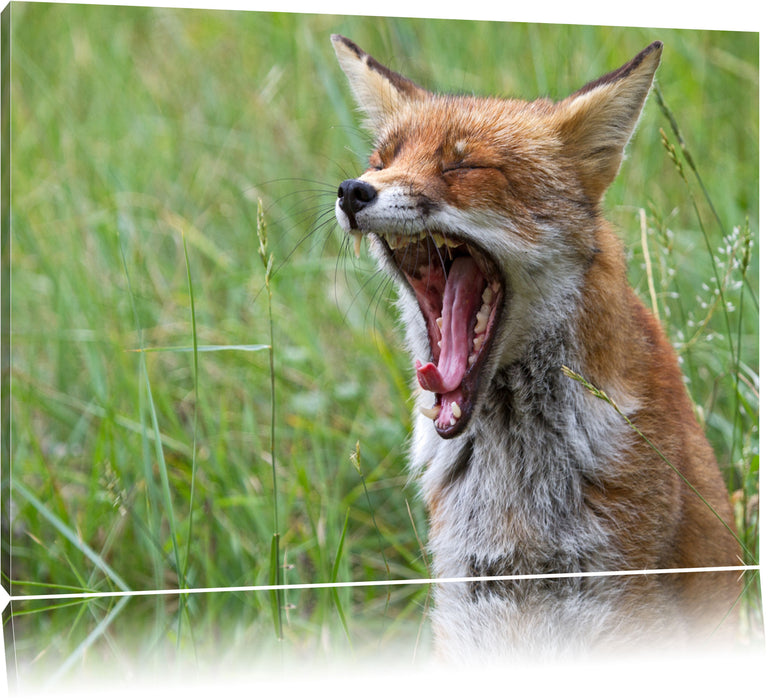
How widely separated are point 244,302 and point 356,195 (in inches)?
73.0

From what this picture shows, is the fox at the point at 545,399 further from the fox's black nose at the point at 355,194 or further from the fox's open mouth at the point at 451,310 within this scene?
the fox's black nose at the point at 355,194

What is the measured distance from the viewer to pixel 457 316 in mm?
2945

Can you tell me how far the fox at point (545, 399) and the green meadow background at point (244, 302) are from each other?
0.90ft

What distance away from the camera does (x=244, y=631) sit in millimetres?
2840

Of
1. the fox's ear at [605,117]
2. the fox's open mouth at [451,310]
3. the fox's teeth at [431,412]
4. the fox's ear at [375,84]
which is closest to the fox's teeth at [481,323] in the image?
the fox's open mouth at [451,310]

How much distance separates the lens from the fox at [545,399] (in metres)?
2.81

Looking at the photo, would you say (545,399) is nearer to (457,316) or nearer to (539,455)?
(539,455)

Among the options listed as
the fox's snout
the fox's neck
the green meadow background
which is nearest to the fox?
the fox's neck

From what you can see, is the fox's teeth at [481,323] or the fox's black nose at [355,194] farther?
the fox's teeth at [481,323]

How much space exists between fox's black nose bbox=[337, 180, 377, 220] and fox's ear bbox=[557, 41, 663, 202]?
0.66m

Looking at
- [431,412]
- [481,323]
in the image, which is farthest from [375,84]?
[431,412]

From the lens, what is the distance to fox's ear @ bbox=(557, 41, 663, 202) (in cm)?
286

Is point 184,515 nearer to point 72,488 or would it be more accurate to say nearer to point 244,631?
point 72,488

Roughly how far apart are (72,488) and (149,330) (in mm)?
739
